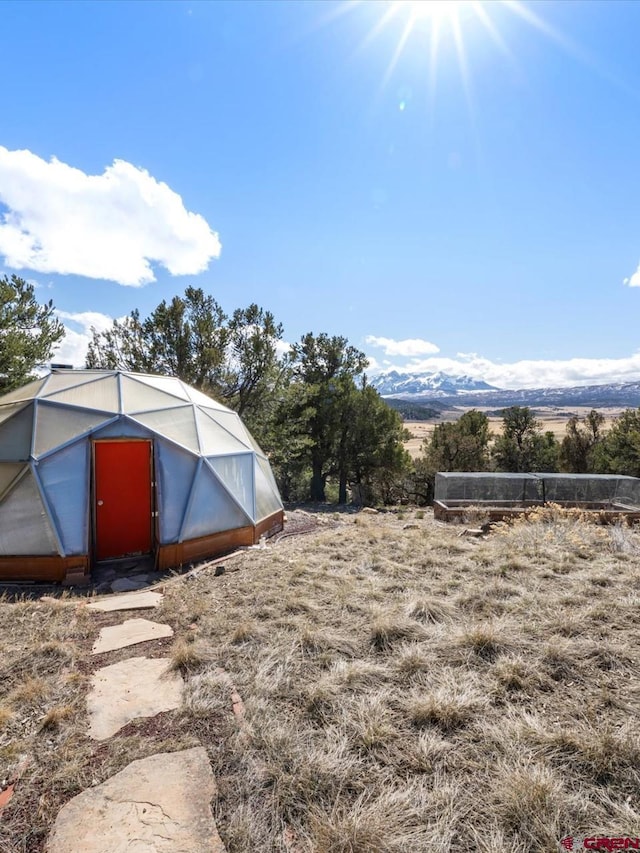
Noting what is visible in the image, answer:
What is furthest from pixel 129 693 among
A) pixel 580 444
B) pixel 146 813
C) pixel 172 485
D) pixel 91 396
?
pixel 580 444

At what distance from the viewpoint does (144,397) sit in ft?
27.8

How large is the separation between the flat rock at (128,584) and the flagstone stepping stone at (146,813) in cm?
418

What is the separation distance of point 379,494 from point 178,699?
27.0 m

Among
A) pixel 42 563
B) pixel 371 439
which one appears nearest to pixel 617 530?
pixel 42 563

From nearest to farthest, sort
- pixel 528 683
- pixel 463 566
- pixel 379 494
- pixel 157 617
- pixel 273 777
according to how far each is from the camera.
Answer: pixel 273 777 → pixel 528 683 → pixel 157 617 → pixel 463 566 → pixel 379 494

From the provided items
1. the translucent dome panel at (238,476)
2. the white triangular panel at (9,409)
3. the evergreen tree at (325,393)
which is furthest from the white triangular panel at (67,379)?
the evergreen tree at (325,393)

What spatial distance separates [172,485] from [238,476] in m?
1.60

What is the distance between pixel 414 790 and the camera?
2.47 meters

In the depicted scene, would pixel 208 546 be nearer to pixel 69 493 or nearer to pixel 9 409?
pixel 69 493

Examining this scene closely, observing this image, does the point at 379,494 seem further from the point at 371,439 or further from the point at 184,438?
the point at 184,438

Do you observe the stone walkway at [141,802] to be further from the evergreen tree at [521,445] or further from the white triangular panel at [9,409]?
the evergreen tree at [521,445]

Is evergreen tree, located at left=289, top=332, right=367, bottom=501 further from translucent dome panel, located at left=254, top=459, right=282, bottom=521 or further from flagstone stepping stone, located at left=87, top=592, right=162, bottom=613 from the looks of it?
flagstone stepping stone, located at left=87, top=592, right=162, bottom=613

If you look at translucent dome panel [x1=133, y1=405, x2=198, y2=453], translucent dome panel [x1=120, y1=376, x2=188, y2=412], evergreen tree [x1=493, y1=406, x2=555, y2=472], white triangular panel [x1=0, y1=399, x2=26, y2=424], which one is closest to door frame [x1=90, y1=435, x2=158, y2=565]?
translucent dome panel [x1=133, y1=405, x2=198, y2=453]

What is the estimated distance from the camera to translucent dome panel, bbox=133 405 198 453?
26.1ft
